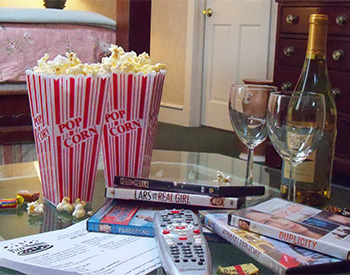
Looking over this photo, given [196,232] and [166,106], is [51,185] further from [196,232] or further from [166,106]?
[166,106]

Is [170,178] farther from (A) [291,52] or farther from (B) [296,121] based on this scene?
(A) [291,52]

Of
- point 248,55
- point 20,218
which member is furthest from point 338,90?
point 20,218

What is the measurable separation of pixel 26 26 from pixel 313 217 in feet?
5.23

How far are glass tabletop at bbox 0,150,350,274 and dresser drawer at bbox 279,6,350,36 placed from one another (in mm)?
1276

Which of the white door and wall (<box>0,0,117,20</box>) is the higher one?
wall (<box>0,0,117,20</box>)

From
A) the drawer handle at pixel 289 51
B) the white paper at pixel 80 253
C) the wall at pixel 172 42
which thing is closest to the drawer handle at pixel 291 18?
the drawer handle at pixel 289 51

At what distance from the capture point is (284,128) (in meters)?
0.84

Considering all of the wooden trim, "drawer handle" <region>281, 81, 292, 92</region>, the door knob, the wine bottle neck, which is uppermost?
the door knob

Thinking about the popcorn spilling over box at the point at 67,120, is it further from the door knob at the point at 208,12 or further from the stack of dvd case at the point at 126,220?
the door knob at the point at 208,12

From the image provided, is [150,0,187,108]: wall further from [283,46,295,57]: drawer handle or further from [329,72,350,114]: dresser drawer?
[329,72,350,114]: dresser drawer

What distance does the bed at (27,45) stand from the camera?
2.02 metres

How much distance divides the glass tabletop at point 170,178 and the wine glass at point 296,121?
9 cm

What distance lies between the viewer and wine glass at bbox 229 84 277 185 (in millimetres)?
940

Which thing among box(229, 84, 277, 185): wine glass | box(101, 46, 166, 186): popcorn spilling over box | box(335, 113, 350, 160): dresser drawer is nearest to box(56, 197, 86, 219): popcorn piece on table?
box(101, 46, 166, 186): popcorn spilling over box
